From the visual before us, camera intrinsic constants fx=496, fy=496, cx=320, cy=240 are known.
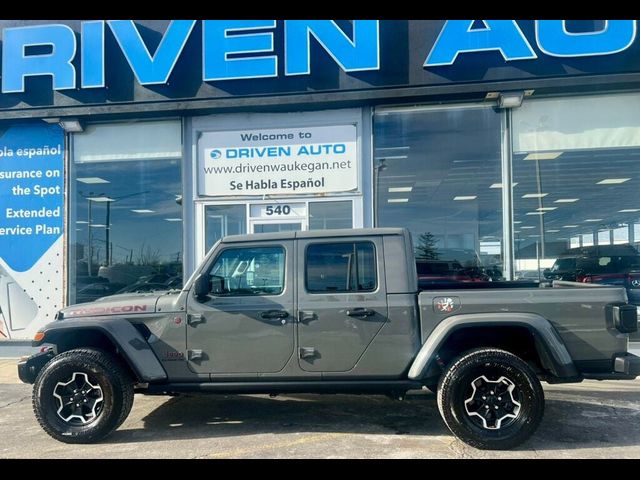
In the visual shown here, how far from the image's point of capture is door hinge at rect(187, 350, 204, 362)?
449cm

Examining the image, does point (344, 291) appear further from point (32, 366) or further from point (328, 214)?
point (328, 214)

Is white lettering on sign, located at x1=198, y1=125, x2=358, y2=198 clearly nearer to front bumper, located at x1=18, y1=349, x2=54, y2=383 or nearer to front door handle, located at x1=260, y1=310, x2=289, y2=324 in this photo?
front door handle, located at x1=260, y1=310, x2=289, y2=324

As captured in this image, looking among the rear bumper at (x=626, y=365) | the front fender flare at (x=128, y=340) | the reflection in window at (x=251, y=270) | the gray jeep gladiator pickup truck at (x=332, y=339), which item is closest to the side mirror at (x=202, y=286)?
the gray jeep gladiator pickup truck at (x=332, y=339)

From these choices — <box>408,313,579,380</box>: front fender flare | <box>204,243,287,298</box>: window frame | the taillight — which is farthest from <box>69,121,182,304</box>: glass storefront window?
the taillight

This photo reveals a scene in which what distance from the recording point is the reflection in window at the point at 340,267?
14.8 ft

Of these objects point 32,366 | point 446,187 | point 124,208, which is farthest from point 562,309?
point 124,208

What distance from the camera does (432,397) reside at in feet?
15.4

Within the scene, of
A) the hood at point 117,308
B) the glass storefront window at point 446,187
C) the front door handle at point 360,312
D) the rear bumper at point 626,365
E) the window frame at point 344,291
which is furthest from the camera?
the glass storefront window at point 446,187

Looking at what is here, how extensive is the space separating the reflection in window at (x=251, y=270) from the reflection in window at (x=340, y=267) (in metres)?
0.29

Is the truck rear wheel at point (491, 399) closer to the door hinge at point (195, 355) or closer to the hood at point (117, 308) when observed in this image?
the door hinge at point (195, 355)

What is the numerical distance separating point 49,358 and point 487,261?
6.84m

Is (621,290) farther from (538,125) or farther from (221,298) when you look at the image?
(538,125)

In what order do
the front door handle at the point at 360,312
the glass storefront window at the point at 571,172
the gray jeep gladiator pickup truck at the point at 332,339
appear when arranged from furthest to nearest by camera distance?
1. the glass storefront window at the point at 571,172
2. the front door handle at the point at 360,312
3. the gray jeep gladiator pickup truck at the point at 332,339
